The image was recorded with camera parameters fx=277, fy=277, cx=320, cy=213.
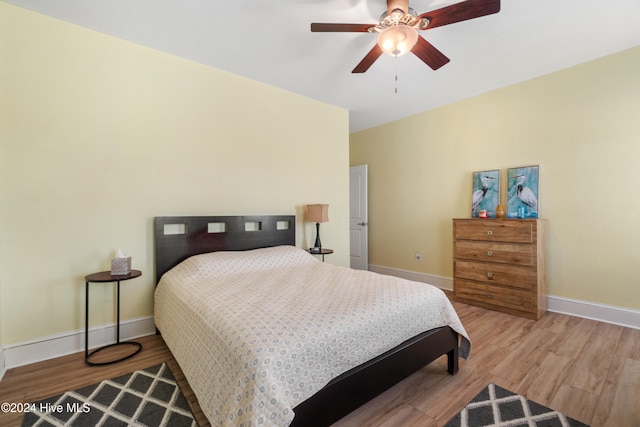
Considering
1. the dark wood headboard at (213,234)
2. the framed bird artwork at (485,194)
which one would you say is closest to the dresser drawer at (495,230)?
the framed bird artwork at (485,194)

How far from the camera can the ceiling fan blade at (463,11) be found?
166 centimetres

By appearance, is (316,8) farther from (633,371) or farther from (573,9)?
(633,371)

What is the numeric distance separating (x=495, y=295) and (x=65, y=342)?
4.11m

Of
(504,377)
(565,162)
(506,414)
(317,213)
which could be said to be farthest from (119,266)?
(565,162)

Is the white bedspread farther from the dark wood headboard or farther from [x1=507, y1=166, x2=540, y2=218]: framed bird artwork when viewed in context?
[x1=507, y1=166, x2=540, y2=218]: framed bird artwork

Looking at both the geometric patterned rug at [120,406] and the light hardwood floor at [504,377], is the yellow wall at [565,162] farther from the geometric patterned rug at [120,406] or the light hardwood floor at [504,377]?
the geometric patterned rug at [120,406]

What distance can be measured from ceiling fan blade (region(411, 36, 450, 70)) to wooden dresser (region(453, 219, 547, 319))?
1868 millimetres

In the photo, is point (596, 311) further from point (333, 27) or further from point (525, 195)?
point (333, 27)

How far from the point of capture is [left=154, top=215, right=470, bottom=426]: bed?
115 centimetres

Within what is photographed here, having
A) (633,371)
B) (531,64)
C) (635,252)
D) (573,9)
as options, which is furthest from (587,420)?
(531,64)

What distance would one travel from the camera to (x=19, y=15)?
81.4 inches

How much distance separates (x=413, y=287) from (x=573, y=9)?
2.41m

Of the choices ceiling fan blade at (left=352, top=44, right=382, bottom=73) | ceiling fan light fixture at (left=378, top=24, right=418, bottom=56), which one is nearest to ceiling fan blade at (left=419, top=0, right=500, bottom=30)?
ceiling fan light fixture at (left=378, top=24, right=418, bottom=56)

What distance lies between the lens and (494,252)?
313 centimetres
